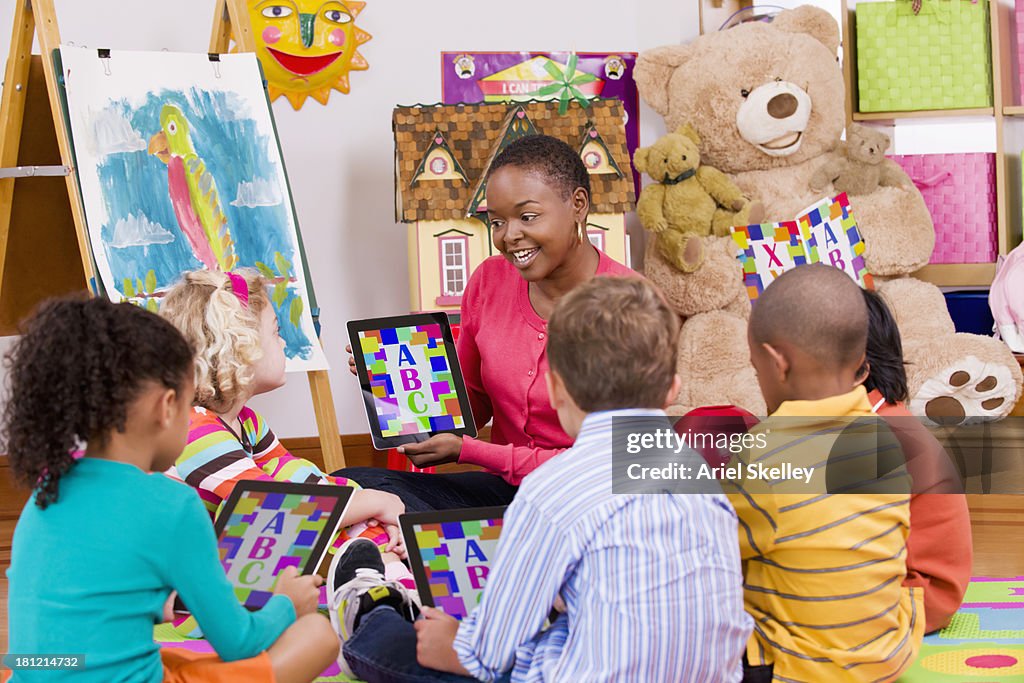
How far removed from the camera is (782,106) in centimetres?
266

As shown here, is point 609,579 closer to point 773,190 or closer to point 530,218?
point 530,218

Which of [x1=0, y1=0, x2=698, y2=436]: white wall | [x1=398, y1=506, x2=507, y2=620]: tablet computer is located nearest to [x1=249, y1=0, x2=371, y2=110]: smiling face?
[x1=0, y1=0, x2=698, y2=436]: white wall

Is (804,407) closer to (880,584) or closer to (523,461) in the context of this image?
(880,584)

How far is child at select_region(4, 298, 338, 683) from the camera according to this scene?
1037 millimetres

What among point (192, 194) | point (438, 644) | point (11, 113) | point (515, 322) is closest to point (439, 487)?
point (515, 322)

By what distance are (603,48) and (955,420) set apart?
4.26ft

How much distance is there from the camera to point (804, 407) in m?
1.17

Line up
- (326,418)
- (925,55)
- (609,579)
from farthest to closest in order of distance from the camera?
1. (925,55)
2. (326,418)
3. (609,579)

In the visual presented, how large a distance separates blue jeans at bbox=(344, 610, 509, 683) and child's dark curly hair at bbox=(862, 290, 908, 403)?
594mm

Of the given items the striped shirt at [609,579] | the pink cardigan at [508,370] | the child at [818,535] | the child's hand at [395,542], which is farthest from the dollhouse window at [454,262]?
the striped shirt at [609,579]

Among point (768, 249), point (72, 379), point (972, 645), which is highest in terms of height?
point (72, 379)

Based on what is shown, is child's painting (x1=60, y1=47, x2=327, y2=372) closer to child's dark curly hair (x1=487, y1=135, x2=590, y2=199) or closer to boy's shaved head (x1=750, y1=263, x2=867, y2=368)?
child's dark curly hair (x1=487, y1=135, x2=590, y2=199)

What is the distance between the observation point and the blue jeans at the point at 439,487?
1.73 m

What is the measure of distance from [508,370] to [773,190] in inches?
49.6
